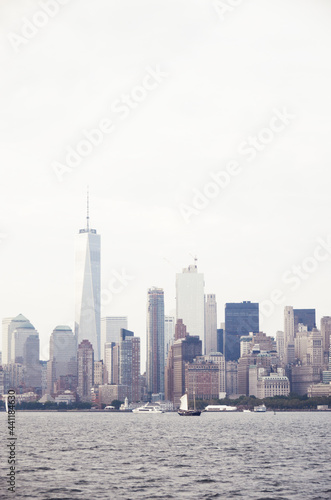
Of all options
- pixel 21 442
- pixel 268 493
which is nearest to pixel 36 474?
pixel 268 493

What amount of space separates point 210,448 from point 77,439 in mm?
35612

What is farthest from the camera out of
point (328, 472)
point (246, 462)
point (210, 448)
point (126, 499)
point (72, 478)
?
point (210, 448)

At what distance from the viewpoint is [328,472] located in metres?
100

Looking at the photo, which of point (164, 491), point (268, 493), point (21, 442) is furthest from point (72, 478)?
point (21, 442)

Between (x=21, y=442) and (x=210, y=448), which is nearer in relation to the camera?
(x=210, y=448)

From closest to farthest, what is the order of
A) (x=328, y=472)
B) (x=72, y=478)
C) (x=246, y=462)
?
(x=72, y=478)
(x=328, y=472)
(x=246, y=462)

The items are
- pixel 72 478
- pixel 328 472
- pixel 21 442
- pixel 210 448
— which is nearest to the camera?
pixel 72 478

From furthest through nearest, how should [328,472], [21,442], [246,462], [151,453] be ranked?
[21,442]
[151,453]
[246,462]
[328,472]

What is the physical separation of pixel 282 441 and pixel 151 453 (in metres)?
37.8

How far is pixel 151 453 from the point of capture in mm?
126562

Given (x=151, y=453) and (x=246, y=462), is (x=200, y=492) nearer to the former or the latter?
(x=246, y=462)

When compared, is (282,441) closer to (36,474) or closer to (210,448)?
(210,448)

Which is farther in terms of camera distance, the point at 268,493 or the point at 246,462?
the point at 246,462

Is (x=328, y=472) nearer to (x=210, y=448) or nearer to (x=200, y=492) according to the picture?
(x=200, y=492)
